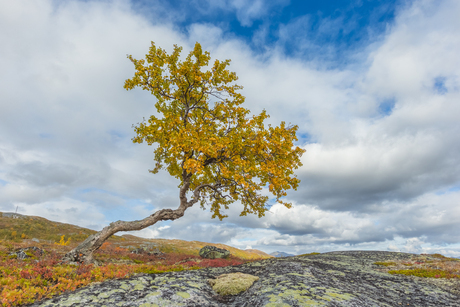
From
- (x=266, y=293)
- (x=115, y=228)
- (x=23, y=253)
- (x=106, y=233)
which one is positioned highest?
(x=115, y=228)

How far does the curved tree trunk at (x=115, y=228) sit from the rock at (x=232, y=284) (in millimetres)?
9393

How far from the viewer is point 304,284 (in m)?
9.51

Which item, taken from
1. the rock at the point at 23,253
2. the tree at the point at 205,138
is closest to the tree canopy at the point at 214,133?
the tree at the point at 205,138

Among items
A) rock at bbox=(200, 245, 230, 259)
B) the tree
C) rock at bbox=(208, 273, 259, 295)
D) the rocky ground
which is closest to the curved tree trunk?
the tree

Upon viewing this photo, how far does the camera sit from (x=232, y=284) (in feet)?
33.5

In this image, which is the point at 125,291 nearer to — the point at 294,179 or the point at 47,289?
the point at 47,289

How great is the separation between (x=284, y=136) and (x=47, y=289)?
15.6 metres

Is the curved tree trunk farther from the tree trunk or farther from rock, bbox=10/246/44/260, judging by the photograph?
rock, bbox=10/246/44/260

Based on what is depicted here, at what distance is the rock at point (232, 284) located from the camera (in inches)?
391

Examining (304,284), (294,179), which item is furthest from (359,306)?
(294,179)

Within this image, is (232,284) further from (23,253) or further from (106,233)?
(23,253)

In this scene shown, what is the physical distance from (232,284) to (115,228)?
1169 cm

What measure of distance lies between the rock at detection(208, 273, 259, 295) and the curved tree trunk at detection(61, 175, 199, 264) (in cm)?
939

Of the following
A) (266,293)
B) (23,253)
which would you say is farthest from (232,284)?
(23,253)
